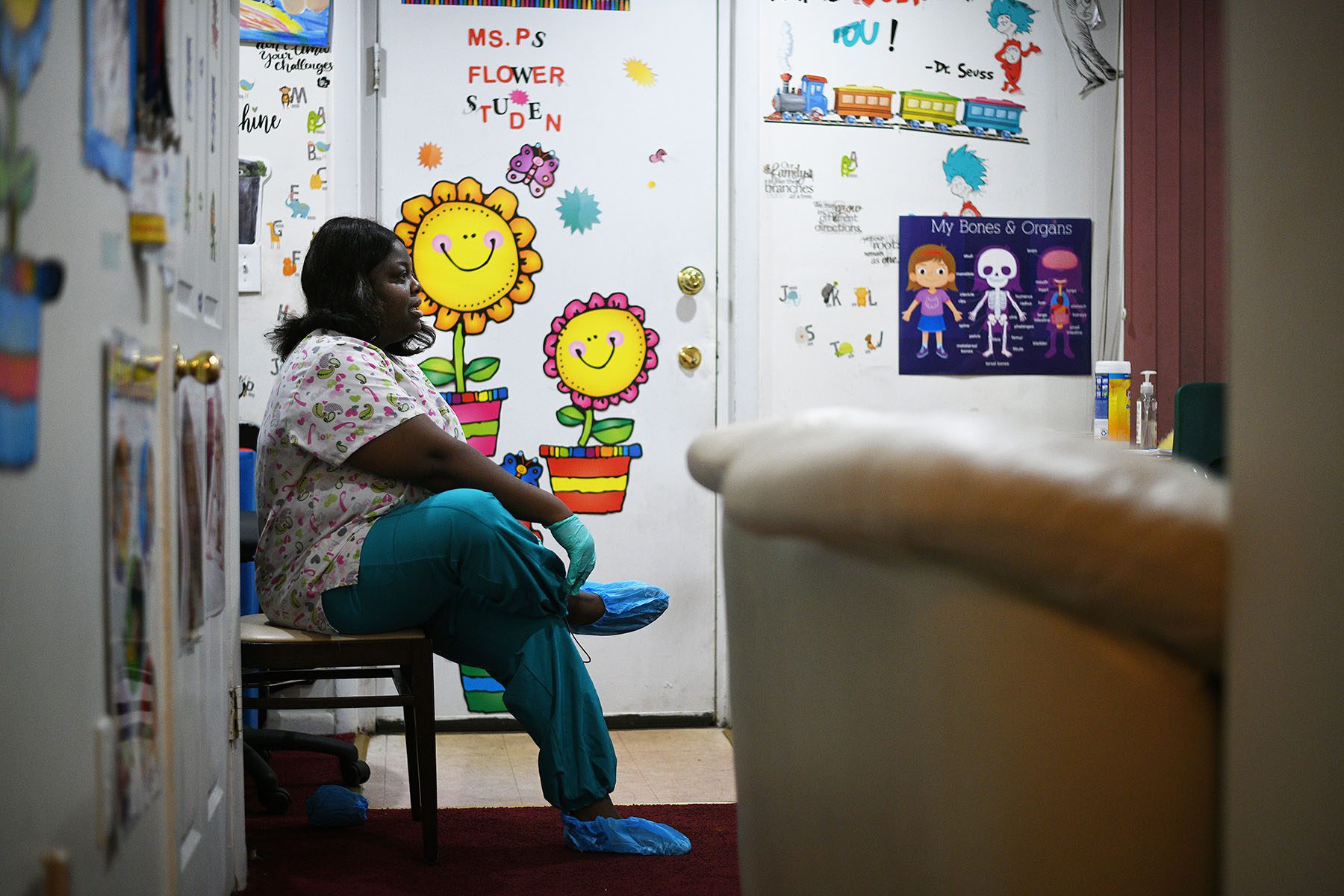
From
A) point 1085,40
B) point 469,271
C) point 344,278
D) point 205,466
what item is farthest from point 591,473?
point 1085,40

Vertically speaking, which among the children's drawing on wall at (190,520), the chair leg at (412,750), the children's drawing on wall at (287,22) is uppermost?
the children's drawing on wall at (287,22)

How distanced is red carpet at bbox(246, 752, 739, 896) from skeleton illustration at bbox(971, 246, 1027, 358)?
145 centimetres

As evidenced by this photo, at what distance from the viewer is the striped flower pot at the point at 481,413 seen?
9.20 feet

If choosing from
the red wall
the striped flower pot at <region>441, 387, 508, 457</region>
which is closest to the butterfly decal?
the striped flower pot at <region>441, 387, 508, 457</region>

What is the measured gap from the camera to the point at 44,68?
2.40ft

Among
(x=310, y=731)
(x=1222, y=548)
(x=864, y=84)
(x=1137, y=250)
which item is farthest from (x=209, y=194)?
(x=1137, y=250)

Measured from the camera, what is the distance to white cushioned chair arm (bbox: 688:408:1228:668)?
0.55 meters

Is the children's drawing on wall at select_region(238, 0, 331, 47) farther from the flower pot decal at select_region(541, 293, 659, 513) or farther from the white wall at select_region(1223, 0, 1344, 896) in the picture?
the white wall at select_region(1223, 0, 1344, 896)

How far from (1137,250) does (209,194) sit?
88.9 inches

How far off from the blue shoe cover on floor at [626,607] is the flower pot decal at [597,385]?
2.53 feet

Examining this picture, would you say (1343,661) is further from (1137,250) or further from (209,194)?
(1137,250)

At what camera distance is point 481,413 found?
281 centimetres

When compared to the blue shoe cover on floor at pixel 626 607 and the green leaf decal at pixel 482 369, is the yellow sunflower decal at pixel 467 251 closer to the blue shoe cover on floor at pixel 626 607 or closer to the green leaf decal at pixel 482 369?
the green leaf decal at pixel 482 369

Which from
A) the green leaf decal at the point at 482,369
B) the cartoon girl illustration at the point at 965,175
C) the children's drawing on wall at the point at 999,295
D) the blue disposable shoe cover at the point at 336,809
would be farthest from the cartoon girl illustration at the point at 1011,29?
the blue disposable shoe cover at the point at 336,809
